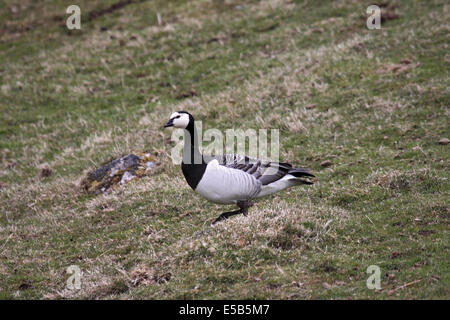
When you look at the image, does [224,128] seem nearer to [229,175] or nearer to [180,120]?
[180,120]

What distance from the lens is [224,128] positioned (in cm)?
1692

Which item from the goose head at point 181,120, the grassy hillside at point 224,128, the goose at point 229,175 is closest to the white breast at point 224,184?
the goose at point 229,175

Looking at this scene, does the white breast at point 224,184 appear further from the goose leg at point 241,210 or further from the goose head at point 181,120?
the goose head at point 181,120

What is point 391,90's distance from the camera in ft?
54.4

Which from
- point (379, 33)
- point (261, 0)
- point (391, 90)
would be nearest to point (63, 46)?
point (261, 0)

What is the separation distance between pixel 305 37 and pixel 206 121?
8023mm

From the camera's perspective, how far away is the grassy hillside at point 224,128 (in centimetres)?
840

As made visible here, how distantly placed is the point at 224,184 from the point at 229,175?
211 millimetres

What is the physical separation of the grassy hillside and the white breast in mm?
507

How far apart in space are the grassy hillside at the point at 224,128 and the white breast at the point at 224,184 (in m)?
0.51

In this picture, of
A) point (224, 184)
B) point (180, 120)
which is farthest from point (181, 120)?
point (224, 184)

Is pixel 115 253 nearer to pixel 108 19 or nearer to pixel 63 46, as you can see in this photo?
pixel 63 46

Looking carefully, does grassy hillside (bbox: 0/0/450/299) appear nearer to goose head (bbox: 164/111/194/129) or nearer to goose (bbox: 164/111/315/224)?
goose (bbox: 164/111/315/224)
